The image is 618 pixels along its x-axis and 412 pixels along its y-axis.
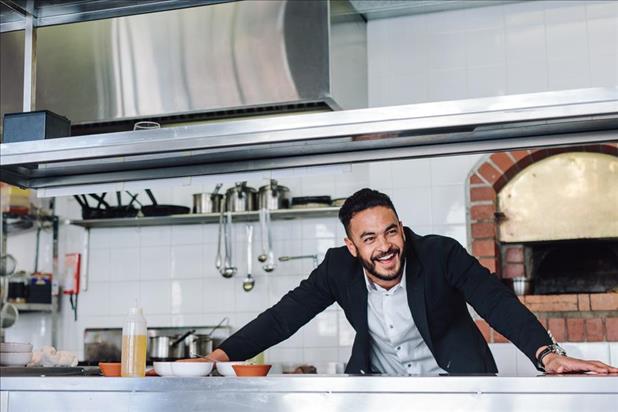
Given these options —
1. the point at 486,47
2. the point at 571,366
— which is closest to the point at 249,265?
the point at 486,47

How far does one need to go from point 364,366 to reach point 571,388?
1138 mm

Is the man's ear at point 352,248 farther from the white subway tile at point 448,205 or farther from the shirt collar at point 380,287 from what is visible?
the white subway tile at point 448,205

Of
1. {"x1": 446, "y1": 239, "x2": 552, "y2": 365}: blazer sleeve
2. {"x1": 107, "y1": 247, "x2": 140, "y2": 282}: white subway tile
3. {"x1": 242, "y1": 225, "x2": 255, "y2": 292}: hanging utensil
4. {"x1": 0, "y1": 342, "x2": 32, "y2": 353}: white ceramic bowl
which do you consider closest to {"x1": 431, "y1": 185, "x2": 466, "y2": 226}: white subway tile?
{"x1": 242, "y1": 225, "x2": 255, "y2": 292}: hanging utensil

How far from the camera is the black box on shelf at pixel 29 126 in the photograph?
2514 mm

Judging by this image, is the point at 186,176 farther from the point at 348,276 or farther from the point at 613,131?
the point at 613,131

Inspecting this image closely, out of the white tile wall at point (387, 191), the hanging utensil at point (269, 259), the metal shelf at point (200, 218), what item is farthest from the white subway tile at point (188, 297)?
the hanging utensil at point (269, 259)

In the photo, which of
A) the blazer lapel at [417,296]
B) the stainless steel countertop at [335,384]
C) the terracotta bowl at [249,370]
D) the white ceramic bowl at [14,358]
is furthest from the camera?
the blazer lapel at [417,296]

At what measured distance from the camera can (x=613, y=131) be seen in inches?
90.0

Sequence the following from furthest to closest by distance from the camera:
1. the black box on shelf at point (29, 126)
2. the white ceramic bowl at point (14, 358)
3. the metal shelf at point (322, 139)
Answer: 1. the white ceramic bowl at point (14, 358)
2. the black box on shelf at point (29, 126)
3. the metal shelf at point (322, 139)

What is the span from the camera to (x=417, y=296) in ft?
9.38

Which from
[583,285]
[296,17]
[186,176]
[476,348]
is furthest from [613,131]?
[583,285]

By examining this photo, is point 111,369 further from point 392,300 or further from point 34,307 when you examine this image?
point 34,307

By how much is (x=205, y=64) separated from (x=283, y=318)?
195cm

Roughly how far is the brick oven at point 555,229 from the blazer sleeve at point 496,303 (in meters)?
1.73
